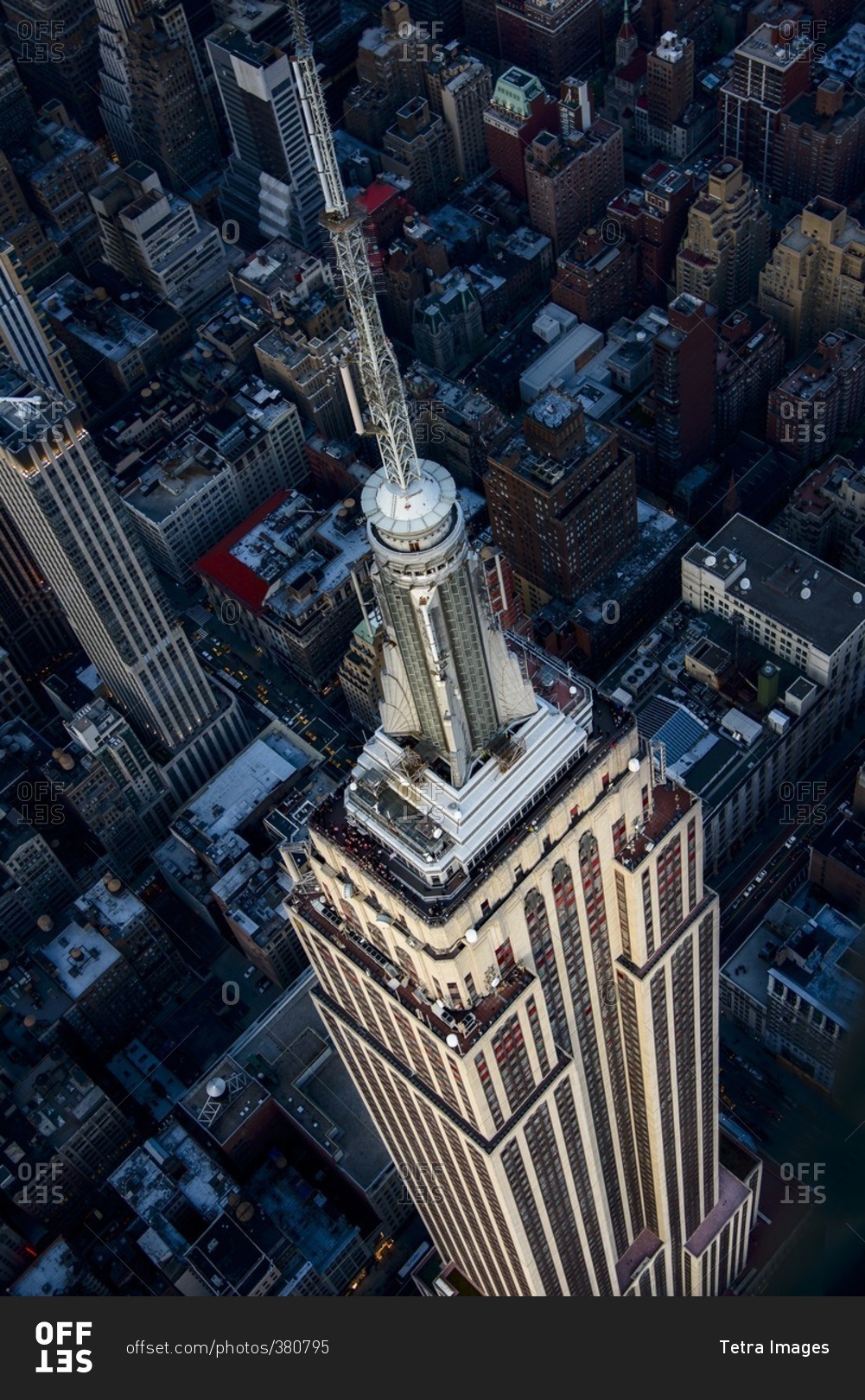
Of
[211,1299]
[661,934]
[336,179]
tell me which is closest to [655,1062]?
[661,934]

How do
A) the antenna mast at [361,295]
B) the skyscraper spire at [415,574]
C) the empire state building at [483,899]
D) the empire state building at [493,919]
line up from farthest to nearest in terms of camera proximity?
the empire state building at [493,919] → the empire state building at [483,899] → the skyscraper spire at [415,574] → the antenna mast at [361,295]

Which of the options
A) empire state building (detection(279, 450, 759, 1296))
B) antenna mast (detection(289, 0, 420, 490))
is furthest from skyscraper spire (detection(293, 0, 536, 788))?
empire state building (detection(279, 450, 759, 1296))

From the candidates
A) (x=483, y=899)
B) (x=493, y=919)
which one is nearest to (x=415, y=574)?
(x=483, y=899)

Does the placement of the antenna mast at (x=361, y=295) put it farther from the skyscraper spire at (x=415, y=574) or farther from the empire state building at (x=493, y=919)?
the empire state building at (x=493, y=919)

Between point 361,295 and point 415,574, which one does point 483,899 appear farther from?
point 361,295

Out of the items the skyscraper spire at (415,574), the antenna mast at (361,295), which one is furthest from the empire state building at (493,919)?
the antenna mast at (361,295)

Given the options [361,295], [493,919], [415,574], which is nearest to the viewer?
[361,295]

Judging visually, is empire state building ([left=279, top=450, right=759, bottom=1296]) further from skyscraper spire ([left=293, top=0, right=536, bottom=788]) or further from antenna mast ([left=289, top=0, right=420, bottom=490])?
antenna mast ([left=289, top=0, right=420, bottom=490])

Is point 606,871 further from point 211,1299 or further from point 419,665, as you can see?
point 211,1299
